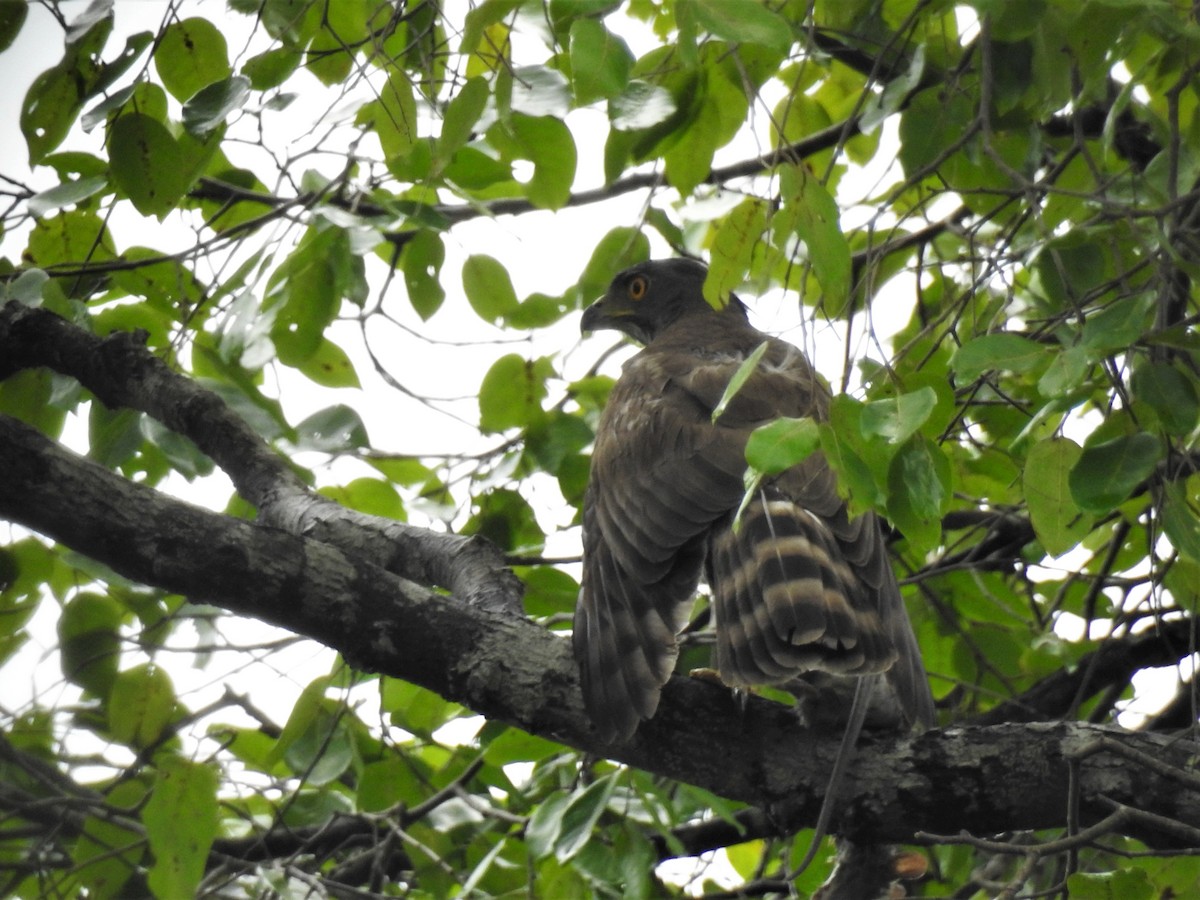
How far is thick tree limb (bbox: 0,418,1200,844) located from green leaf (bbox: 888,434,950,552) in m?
0.59

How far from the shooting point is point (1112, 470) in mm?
2346

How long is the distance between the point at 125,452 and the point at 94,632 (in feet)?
1.64

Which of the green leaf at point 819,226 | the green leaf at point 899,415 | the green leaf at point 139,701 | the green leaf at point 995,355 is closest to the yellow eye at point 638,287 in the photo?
the green leaf at point 139,701

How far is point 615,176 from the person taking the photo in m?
3.16

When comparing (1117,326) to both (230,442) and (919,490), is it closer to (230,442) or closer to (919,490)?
(919,490)

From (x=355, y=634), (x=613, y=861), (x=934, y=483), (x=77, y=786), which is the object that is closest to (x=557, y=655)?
(x=355, y=634)

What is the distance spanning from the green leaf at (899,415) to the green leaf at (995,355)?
0.81ft

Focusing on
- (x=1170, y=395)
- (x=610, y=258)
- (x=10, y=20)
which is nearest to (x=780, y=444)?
(x=1170, y=395)

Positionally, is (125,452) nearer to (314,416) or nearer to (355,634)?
(314,416)

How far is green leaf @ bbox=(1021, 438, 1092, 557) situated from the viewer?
2434 mm

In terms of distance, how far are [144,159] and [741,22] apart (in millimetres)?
1428

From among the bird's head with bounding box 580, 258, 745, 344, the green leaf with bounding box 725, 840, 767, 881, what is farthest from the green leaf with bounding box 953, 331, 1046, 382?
the bird's head with bounding box 580, 258, 745, 344

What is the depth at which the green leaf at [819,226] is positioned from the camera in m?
1.94

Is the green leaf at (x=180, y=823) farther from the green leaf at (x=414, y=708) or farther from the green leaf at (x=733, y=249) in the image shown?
the green leaf at (x=733, y=249)
